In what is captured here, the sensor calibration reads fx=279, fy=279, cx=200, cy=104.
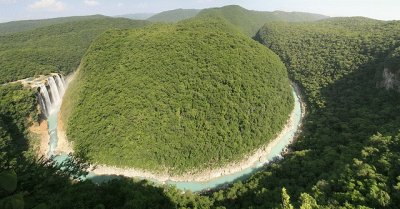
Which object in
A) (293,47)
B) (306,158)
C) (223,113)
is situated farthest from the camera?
(293,47)

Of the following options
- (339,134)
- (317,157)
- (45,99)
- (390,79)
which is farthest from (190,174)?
(390,79)

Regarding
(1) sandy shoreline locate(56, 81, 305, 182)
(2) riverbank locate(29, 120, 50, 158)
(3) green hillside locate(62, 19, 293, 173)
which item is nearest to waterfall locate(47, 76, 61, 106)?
(3) green hillside locate(62, 19, 293, 173)

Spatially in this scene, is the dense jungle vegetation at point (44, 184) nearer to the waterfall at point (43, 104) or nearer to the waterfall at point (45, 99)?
the waterfall at point (43, 104)

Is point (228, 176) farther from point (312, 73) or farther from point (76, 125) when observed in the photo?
point (312, 73)

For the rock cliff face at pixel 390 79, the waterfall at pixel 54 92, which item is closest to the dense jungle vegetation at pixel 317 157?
the rock cliff face at pixel 390 79

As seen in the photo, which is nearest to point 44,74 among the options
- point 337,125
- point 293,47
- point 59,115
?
point 59,115

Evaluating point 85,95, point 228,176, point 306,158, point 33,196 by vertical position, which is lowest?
point 228,176
